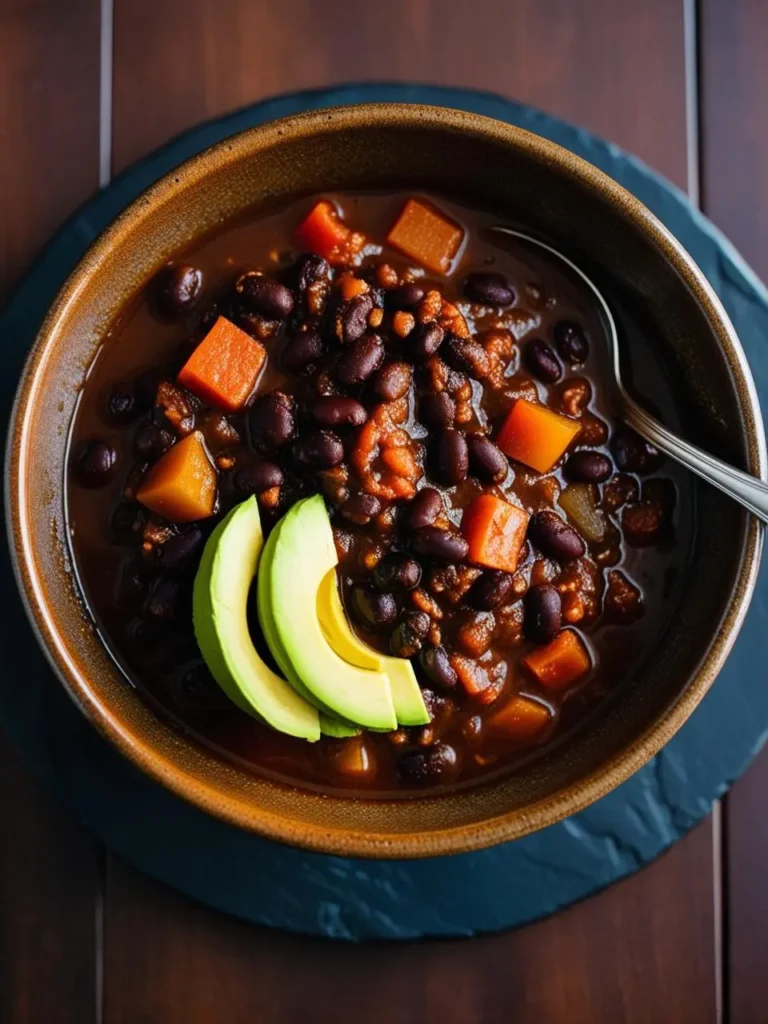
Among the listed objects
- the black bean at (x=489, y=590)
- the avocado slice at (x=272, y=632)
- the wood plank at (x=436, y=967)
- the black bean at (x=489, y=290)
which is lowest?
the wood plank at (x=436, y=967)

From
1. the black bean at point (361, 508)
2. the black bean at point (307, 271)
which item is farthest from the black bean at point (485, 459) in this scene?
the black bean at point (307, 271)

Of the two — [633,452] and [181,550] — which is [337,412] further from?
[633,452]

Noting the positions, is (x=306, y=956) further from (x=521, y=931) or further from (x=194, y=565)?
(x=194, y=565)

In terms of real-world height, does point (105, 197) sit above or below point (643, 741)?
above

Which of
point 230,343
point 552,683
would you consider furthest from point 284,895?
point 230,343

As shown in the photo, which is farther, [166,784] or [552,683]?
[552,683]

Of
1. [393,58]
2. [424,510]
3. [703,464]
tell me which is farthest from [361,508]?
[393,58]

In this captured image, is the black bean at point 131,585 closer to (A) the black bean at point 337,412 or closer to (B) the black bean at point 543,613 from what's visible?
(A) the black bean at point 337,412

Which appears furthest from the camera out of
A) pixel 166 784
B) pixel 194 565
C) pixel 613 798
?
pixel 613 798
